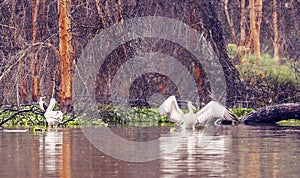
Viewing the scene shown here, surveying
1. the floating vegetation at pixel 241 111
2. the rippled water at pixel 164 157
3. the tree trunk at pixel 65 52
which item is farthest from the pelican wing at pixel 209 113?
the tree trunk at pixel 65 52

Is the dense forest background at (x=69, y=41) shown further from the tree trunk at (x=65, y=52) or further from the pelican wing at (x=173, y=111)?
the pelican wing at (x=173, y=111)

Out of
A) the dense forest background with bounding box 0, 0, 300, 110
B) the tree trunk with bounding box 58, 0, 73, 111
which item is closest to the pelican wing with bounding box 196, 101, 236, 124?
the dense forest background with bounding box 0, 0, 300, 110

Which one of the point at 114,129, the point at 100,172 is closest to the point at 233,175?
the point at 100,172

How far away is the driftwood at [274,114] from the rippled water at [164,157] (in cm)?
476

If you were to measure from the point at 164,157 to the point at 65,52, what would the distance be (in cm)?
1464

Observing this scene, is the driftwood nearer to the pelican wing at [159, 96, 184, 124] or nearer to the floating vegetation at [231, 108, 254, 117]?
the floating vegetation at [231, 108, 254, 117]

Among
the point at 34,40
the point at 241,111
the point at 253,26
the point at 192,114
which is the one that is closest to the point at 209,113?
the point at 192,114

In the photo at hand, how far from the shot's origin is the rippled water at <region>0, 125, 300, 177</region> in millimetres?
14938

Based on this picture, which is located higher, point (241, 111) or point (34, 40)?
point (34, 40)

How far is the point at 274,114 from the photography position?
29984 mm

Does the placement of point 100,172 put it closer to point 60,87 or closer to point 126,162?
point 126,162

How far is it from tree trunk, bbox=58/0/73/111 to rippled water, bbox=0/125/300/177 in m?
7.11

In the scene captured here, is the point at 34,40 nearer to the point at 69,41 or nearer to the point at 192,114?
the point at 69,41

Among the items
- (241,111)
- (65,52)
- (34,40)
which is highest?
(34,40)
